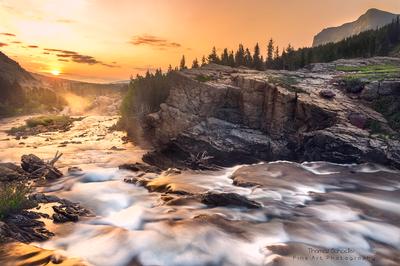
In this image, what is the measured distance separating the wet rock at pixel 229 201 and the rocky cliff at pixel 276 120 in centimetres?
1195

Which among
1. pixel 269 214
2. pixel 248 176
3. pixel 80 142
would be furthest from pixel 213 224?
pixel 80 142

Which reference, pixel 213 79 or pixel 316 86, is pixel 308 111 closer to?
pixel 316 86

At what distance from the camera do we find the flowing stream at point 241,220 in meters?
17.5

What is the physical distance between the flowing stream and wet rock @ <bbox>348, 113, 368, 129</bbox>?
5.11 m

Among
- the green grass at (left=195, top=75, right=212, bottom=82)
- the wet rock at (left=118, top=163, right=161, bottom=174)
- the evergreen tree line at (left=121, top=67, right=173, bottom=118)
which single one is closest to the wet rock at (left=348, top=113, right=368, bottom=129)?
the green grass at (left=195, top=75, right=212, bottom=82)

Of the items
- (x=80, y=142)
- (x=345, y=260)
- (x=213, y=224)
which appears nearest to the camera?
(x=345, y=260)

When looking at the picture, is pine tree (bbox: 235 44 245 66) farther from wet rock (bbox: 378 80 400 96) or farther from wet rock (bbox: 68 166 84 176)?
wet rock (bbox: 68 166 84 176)

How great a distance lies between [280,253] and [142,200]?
1150 centimetres

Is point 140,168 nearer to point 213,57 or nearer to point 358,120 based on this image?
point 358,120

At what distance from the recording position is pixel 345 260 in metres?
16.9

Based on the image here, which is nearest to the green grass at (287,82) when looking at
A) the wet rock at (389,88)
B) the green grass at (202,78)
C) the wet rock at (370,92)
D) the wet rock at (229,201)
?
the wet rock at (370,92)

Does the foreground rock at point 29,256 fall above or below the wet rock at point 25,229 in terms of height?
below

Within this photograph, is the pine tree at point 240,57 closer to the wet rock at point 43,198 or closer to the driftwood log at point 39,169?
the driftwood log at point 39,169

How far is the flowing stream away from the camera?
17453 mm
